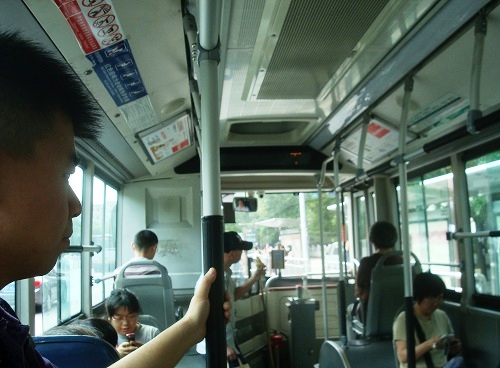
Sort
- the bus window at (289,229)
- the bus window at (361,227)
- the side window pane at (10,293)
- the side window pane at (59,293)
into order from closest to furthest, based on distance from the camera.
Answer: the side window pane at (10,293) < the side window pane at (59,293) < the bus window at (289,229) < the bus window at (361,227)

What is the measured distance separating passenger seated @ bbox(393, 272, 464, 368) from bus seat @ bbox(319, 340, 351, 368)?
2.05 feet

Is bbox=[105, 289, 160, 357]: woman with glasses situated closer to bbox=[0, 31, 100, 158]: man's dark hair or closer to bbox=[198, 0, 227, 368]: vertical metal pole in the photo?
bbox=[198, 0, 227, 368]: vertical metal pole

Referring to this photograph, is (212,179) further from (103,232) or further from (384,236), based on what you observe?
(103,232)

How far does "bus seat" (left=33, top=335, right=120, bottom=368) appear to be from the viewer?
126cm

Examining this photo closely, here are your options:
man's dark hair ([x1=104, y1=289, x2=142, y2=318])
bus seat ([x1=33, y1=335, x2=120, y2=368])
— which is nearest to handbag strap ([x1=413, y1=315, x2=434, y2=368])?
man's dark hair ([x1=104, y1=289, x2=142, y2=318])

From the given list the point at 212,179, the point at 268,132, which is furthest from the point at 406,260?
the point at 268,132

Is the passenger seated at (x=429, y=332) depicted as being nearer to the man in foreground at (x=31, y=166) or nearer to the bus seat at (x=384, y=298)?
the bus seat at (x=384, y=298)

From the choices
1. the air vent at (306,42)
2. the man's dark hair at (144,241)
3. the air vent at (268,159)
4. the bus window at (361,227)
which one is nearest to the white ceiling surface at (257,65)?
the air vent at (306,42)

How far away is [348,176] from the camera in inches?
205

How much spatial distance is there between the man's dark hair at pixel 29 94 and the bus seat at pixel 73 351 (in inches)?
29.7

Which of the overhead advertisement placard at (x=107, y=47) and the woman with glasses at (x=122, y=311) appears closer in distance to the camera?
the overhead advertisement placard at (x=107, y=47)

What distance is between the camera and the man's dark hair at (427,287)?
3.01 metres

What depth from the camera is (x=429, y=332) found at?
307 centimetres

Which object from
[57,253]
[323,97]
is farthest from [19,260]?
[323,97]
